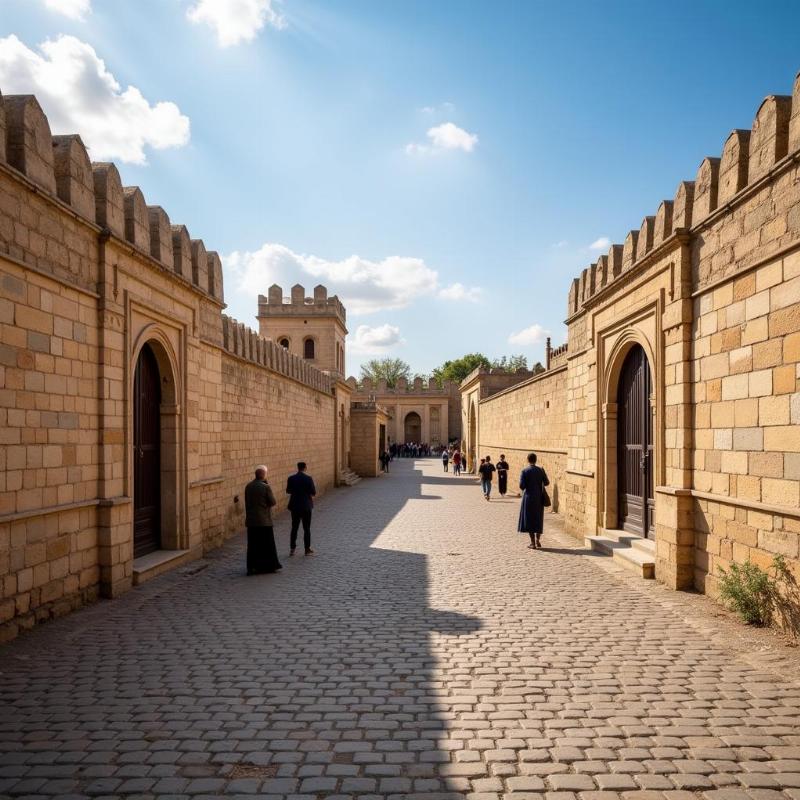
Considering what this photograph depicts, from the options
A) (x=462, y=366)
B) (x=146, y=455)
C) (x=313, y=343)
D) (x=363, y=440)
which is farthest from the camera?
(x=462, y=366)

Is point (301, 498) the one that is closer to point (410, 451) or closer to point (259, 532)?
point (259, 532)

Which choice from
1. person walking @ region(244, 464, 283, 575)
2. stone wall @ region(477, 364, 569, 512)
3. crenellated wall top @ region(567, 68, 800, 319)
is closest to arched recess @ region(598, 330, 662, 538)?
crenellated wall top @ region(567, 68, 800, 319)

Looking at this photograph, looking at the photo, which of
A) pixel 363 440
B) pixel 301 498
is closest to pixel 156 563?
pixel 301 498

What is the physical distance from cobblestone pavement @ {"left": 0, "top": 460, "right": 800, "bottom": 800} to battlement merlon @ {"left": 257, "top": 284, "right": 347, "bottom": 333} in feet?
111

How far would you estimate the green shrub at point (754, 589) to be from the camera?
5.61 metres

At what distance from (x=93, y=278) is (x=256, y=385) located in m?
6.61

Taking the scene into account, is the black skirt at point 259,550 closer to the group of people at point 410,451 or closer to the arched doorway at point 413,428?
the group of people at point 410,451

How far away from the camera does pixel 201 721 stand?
396 centimetres

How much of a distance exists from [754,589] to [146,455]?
24.8 feet

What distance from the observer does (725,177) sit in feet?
21.9

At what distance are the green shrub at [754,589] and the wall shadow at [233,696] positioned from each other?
8.48ft

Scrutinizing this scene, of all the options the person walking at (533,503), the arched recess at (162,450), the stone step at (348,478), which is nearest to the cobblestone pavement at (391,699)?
the arched recess at (162,450)

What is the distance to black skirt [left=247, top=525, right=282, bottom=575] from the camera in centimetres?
849

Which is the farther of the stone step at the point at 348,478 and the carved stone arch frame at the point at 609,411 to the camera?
the stone step at the point at 348,478
